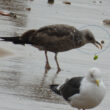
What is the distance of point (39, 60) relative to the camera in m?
13.5

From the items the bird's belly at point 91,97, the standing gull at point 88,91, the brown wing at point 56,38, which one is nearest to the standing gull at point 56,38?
the brown wing at point 56,38

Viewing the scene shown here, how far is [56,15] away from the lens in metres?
21.3

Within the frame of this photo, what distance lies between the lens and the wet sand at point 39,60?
9.47 meters

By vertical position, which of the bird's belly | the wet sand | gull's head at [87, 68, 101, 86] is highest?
gull's head at [87, 68, 101, 86]

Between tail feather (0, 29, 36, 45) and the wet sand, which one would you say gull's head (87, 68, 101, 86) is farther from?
tail feather (0, 29, 36, 45)

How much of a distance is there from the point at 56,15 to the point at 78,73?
9292 mm

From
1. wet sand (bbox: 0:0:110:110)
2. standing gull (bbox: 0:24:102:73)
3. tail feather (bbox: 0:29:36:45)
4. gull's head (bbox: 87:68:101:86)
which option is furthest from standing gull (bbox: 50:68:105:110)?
tail feather (bbox: 0:29:36:45)

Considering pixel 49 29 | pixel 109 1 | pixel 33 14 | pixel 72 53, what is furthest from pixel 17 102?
pixel 109 1

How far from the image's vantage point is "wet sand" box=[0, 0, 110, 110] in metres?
9.47

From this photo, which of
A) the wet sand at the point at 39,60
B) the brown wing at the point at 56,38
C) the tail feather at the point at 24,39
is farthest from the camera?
the tail feather at the point at 24,39

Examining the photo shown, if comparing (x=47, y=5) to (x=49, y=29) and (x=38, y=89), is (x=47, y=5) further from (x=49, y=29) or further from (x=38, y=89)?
(x=38, y=89)

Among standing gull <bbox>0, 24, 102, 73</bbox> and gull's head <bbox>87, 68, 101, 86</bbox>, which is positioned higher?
gull's head <bbox>87, 68, 101, 86</bbox>

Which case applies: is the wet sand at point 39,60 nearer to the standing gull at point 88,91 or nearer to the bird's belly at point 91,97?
the standing gull at point 88,91

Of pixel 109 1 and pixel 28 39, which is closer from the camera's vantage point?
pixel 28 39
